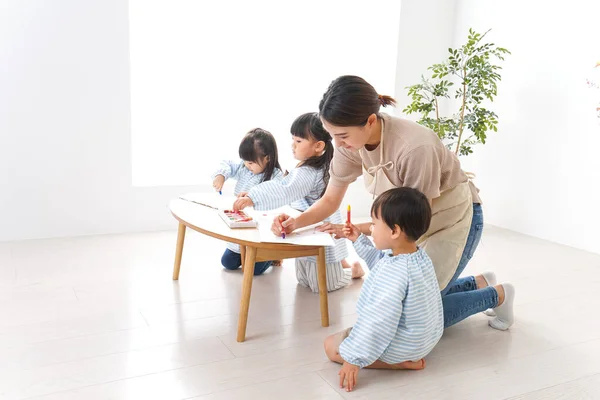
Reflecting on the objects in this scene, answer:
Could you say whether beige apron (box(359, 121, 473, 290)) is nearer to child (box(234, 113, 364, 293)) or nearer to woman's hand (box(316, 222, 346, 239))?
woman's hand (box(316, 222, 346, 239))

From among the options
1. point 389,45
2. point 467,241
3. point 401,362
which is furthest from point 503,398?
point 389,45

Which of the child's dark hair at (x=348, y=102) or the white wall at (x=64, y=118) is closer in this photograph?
the child's dark hair at (x=348, y=102)

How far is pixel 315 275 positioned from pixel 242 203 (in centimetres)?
52

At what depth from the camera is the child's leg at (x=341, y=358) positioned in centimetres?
206

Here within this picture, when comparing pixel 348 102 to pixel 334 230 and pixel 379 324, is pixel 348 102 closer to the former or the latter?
pixel 334 230

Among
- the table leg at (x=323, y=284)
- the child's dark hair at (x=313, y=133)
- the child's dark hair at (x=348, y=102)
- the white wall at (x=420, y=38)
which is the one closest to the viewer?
the child's dark hair at (x=348, y=102)

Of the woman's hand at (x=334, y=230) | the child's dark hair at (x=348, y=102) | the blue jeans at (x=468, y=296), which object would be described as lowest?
the blue jeans at (x=468, y=296)

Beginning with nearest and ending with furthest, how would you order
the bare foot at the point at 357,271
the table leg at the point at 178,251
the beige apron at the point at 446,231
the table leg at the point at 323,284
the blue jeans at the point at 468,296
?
the beige apron at the point at 446,231 < the blue jeans at the point at 468,296 < the table leg at the point at 323,284 < the table leg at the point at 178,251 < the bare foot at the point at 357,271

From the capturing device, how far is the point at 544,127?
406cm

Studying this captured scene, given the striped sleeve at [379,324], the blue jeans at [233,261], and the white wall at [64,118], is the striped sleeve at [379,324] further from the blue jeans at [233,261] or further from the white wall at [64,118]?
the white wall at [64,118]

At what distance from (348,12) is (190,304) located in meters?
2.97

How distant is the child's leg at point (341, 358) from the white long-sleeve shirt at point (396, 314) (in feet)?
0.14

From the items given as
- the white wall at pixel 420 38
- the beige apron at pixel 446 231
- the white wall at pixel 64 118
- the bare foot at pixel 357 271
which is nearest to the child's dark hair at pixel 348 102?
the beige apron at pixel 446 231

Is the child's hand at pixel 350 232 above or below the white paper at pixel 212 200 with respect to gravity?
above
